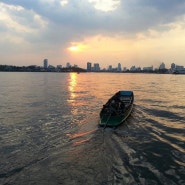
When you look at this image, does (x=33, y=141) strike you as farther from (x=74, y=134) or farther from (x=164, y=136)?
(x=164, y=136)

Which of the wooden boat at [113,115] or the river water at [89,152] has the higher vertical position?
the wooden boat at [113,115]

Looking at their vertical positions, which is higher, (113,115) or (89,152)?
(113,115)

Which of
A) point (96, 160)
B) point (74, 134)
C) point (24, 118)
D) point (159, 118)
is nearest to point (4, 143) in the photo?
point (74, 134)

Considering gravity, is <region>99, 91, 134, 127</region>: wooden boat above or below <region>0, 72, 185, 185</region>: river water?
above

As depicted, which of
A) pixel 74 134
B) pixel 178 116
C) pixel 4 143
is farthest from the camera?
pixel 178 116

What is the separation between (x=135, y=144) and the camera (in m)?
20.9

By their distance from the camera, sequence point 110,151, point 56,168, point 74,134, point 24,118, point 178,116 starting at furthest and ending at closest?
point 178,116 → point 24,118 → point 74,134 → point 110,151 → point 56,168

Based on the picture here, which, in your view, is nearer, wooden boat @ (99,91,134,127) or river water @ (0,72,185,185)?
river water @ (0,72,185,185)

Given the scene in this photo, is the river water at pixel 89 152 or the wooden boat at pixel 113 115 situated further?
the wooden boat at pixel 113 115

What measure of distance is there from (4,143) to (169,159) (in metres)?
12.7

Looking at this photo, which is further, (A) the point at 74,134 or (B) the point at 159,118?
(B) the point at 159,118

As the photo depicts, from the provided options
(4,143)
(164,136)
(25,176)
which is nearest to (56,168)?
(25,176)

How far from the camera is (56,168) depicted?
15.8 meters

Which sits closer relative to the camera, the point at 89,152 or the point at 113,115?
the point at 89,152
